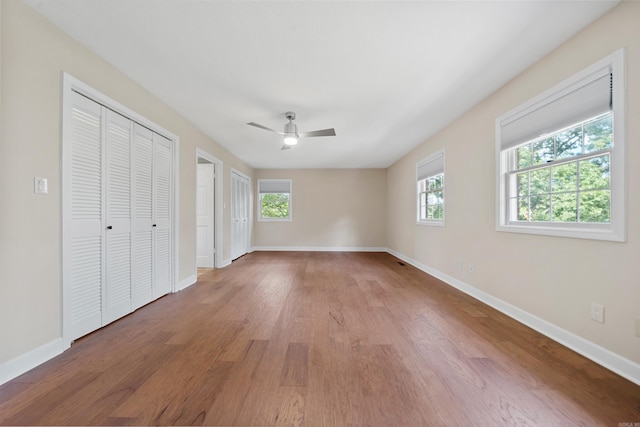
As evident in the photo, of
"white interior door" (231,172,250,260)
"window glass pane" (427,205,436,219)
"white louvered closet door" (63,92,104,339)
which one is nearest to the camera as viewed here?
"white louvered closet door" (63,92,104,339)

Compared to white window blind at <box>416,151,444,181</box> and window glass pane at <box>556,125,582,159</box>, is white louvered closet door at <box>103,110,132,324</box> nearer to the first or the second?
window glass pane at <box>556,125,582,159</box>

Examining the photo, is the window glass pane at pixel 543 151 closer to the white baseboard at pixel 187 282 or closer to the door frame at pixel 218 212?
the white baseboard at pixel 187 282

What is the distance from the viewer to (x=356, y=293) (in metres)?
3.35

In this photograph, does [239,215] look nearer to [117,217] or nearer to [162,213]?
[162,213]

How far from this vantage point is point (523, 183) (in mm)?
2559

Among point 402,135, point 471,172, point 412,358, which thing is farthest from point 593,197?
point 402,135

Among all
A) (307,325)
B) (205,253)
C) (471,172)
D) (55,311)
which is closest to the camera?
(55,311)

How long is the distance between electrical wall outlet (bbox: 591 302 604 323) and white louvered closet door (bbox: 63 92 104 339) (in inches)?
155

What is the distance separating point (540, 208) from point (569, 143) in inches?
24.2

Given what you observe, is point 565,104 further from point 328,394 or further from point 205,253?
point 205,253

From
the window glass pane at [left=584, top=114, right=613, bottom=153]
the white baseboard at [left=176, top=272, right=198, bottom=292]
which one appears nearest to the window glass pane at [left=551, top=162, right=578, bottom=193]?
the window glass pane at [left=584, top=114, right=613, bottom=153]

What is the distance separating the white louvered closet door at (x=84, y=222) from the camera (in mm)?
1950

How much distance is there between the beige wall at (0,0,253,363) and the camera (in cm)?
154

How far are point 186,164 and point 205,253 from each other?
211 centimetres
